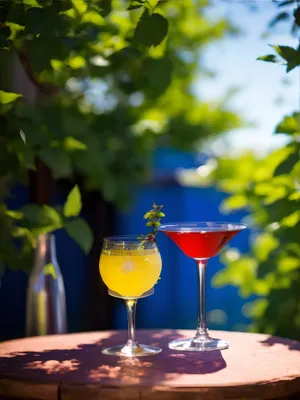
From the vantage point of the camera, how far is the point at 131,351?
1.93 m

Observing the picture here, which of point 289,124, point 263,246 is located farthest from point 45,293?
point 263,246

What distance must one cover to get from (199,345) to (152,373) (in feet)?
1.19

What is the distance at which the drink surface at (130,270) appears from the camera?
1.88 meters

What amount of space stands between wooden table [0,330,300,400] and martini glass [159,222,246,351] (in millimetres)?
62

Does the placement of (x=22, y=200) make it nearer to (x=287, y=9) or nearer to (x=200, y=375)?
(x=287, y=9)

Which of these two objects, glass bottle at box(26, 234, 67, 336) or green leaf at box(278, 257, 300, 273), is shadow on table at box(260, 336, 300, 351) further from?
green leaf at box(278, 257, 300, 273)

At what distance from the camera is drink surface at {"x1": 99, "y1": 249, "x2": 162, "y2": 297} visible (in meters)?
1.88

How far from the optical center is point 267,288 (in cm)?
397

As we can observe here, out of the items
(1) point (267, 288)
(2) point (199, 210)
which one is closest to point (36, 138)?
(1) point (267, 288)

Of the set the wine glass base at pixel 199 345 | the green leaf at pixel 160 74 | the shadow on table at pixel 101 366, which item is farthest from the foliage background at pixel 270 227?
the shadow on table at pixel 101 366

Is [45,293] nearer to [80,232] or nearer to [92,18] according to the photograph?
[80,232]

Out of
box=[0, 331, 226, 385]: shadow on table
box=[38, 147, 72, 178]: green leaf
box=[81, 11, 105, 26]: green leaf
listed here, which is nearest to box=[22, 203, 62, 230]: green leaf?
box=[38, 147, 72, 178]: green leaf

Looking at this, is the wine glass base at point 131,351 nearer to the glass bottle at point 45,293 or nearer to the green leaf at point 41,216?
the green leaf at point 41,216

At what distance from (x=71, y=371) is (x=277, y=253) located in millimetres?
2025
